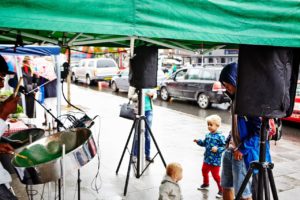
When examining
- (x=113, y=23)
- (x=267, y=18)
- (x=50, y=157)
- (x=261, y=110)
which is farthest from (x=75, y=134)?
Result: (x=267, y=18)

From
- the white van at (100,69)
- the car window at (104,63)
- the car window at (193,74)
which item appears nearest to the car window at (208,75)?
the car window at (193,74)

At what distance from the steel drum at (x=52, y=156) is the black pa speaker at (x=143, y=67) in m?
2.10

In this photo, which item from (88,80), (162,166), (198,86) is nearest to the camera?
(162,166)

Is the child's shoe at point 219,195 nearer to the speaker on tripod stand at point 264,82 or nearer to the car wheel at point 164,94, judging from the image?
the speaker on tripod stand at point 264,82

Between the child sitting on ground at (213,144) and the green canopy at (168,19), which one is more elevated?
the green canopy at (168,19)

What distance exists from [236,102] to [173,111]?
10.1 meters

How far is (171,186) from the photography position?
339cm

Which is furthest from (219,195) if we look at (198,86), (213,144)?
(198,86)

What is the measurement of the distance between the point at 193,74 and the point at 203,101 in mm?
1368

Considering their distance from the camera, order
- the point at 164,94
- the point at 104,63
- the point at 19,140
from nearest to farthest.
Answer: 1. the point at 19,140
2. the point at 164,94
3. the point at 104,63

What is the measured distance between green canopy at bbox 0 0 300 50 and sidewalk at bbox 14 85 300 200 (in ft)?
3.65

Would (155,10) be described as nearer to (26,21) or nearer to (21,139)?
(26,21)

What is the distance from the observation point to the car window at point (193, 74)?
1391 centimetres

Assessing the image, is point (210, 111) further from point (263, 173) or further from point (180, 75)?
point (263, 173)
